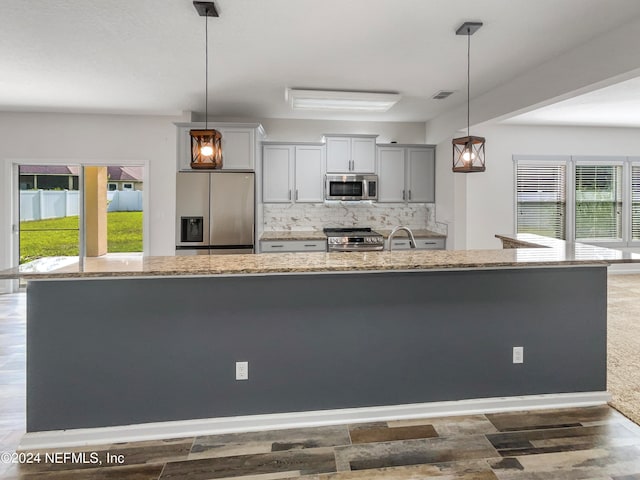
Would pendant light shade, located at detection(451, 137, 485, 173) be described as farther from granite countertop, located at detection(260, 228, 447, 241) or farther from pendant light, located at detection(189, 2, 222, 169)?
granite countertop, located at detection(260, 228, 447, 241)

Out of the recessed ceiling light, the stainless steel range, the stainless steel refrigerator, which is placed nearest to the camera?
the recessed ceiling light

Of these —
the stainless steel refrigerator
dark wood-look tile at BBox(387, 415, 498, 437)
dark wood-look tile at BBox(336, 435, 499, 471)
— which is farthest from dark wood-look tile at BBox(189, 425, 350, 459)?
the stainless steel refrigerator

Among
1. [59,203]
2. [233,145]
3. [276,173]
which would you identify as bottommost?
[59,203]

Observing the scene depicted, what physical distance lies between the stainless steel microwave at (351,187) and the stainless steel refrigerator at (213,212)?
1.16 m

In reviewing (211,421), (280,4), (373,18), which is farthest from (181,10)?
(211,421)

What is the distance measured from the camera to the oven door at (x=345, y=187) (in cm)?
576

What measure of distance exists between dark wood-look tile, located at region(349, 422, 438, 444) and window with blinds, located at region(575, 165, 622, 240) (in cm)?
579

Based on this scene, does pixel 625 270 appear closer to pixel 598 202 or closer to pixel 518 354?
pixel 598 202

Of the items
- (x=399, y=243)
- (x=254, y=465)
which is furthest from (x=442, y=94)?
(x=254, y=465)

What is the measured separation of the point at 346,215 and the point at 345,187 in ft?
2.17

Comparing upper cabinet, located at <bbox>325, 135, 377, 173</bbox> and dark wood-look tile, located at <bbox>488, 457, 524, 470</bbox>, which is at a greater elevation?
upper cabinet, located at <bbox>325, 135, 377, 173</bbox>

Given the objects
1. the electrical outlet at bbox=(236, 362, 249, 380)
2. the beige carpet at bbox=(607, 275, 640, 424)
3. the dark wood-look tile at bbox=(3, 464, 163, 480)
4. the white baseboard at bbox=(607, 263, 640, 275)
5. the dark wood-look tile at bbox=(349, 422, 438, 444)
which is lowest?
the dark wood-look tile at bbox=(3, 464, 163, 480)

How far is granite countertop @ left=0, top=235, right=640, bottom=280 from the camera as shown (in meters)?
2.19

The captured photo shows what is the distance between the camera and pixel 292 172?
19.0 feet
